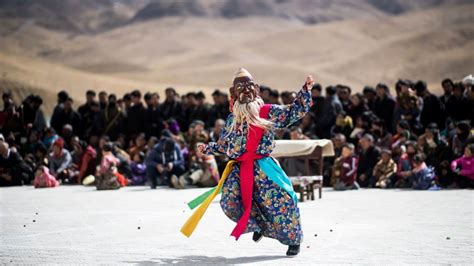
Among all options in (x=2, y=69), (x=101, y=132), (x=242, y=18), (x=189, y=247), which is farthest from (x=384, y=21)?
(x=189, y=247)

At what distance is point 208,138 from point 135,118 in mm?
2852

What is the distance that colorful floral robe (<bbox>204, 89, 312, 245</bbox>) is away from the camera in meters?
8.12

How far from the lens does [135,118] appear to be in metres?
20.2

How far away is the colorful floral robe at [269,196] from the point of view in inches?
320

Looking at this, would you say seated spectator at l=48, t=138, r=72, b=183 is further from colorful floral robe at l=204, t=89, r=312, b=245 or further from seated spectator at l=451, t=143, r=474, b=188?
colorful floral robe at l=204, t=89, r=312, b=245

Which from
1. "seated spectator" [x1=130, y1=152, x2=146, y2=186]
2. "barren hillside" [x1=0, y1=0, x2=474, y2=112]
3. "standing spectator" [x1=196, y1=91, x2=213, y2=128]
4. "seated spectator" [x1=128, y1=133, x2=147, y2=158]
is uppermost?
"barren hillside" [x1=0, y1=0, x2=474, y2=112]

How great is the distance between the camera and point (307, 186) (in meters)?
14.2

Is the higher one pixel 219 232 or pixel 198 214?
pixel 198 214

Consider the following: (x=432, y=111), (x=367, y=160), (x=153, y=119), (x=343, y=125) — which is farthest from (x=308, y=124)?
(x=153, y=119)

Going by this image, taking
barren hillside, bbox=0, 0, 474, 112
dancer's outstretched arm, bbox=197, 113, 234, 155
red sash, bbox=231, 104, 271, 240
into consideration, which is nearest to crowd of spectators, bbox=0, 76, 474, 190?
dancer's outstretched arm, bbox=197, 113, 234, 155

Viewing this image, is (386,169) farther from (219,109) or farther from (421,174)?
(219,109)

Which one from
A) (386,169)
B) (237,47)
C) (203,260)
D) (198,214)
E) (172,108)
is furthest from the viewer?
(237,47)

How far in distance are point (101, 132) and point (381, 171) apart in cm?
707

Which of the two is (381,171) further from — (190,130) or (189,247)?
(189,247)
